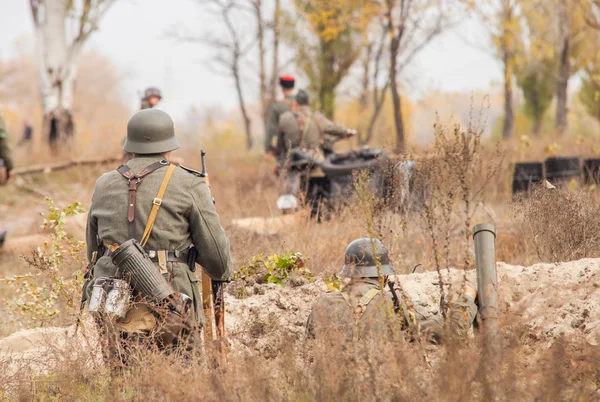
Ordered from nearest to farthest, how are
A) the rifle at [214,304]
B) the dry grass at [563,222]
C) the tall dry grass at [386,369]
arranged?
the tall dry grass at [386,369], the rifle at [214,304], the dry grass at [563,222]

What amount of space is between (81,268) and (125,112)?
70787 millimetres

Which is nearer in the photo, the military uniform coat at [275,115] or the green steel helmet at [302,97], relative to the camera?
the green steel helmet at [302,97]

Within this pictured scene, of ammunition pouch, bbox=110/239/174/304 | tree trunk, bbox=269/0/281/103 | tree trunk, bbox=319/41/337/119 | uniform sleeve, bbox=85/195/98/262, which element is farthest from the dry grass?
tree trunk, bbox=269/0/281/103

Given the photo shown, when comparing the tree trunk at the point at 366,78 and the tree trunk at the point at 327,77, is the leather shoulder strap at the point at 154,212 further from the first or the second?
the tree trunk at the point at 366,78

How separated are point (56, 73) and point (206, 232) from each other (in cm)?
1266

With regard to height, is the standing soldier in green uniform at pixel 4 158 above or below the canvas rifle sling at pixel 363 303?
above

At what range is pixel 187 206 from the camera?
462 centimetres

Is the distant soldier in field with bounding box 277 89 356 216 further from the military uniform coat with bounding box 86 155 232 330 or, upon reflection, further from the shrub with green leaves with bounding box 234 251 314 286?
the military uniform coat with bounding box 86 155 232 330

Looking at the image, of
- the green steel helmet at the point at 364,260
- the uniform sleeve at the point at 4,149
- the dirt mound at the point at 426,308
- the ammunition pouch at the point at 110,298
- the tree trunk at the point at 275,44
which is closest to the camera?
the ammunition pouch at the point at 110,298

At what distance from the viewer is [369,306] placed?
14.9 ft

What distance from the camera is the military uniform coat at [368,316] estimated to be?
407 cm

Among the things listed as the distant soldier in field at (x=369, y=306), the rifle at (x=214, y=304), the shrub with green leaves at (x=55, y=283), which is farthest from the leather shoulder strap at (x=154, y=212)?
the shrub with green leaves at (x=55, y=283)

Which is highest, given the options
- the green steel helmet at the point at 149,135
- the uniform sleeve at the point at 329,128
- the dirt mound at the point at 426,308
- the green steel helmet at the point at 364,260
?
the green steel helmet at the point at 149,135

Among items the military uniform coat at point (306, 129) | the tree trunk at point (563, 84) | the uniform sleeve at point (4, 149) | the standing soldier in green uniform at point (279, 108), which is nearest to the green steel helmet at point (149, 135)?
the uniform sleeve at point (4, 149)
